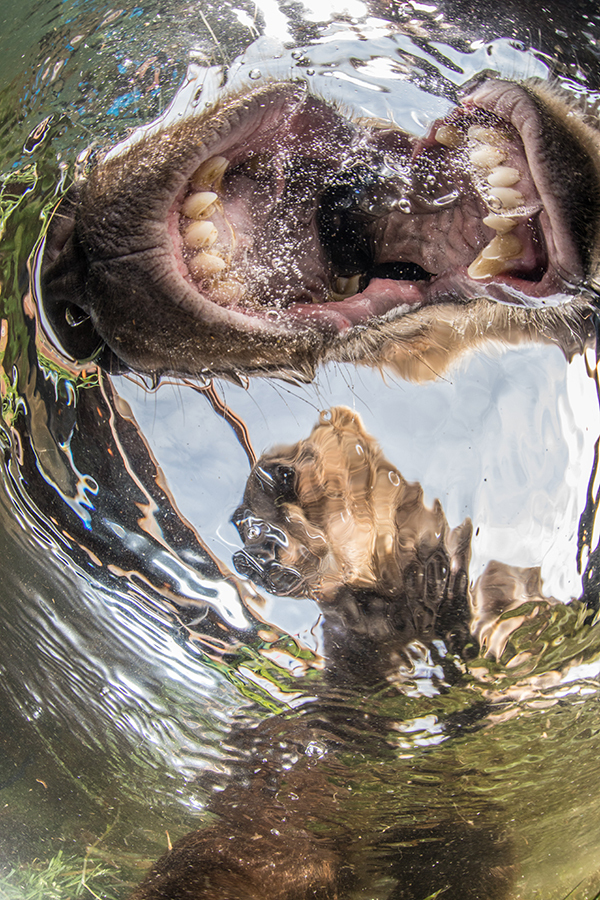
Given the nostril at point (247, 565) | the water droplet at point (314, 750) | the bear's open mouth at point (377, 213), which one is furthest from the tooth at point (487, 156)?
the water droplet at point (314, 750)

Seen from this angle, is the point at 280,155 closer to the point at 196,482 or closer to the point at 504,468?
the point at 196,482

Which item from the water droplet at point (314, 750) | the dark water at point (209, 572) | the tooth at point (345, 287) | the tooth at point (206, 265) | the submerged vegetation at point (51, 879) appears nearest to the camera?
the tooth at point (206, 265)

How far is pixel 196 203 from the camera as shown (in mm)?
865

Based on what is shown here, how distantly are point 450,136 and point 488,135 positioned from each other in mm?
84

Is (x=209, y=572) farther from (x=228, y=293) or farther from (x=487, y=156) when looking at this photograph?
(x=487, y=156)

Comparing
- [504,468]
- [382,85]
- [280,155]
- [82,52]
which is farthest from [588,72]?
[82,52]

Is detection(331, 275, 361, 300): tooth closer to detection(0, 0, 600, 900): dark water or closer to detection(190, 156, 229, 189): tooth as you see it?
detection(0, 0, 600, 900): dark water

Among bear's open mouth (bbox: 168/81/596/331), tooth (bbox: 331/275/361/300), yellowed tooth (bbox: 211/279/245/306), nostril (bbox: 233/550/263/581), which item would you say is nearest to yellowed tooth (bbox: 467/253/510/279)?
bear's open mouth (bbox: 168/81/596/331)

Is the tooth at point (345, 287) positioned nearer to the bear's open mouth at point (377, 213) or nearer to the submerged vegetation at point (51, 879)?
the bear's open mouth at point (377, 213)

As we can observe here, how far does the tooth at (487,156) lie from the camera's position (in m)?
0.99

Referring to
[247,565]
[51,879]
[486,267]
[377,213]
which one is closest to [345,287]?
[377,213]

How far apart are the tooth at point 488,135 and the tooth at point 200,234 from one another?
0.42 m

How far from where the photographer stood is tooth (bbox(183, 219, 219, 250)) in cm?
86

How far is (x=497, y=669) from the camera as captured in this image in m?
1.37
